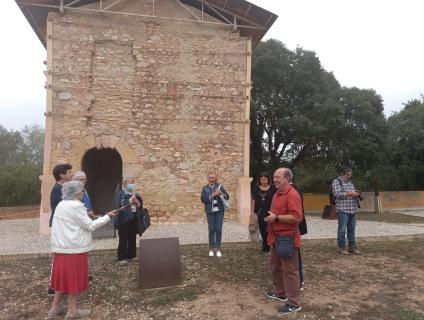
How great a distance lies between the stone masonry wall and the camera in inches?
403

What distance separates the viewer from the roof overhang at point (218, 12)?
10.3 m

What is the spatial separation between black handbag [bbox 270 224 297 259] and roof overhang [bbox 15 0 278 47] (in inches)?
347

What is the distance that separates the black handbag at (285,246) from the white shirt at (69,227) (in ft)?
7.14

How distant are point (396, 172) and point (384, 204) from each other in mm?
2820

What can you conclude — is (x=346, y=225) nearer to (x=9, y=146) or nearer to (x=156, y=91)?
(x=156, y=91)

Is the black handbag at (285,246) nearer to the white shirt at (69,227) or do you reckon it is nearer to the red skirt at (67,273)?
the white shirt at (69,227)

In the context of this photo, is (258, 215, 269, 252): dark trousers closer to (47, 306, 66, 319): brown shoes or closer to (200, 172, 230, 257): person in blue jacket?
(200, 172, 230, 257): person in blue jacket

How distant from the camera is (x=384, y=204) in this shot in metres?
21.5

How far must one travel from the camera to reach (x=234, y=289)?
5.05 metres

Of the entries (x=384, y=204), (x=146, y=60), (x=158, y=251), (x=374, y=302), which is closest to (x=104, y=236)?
(x=158, y=251)

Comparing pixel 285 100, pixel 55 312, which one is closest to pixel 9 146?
pixel 285 100

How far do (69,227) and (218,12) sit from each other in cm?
952

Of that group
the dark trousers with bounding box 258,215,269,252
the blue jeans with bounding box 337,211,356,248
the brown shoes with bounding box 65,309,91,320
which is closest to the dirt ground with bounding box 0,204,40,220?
the dark trousers with bounding box 258,215,269,252

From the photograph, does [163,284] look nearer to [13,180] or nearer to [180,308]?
[180,308]
